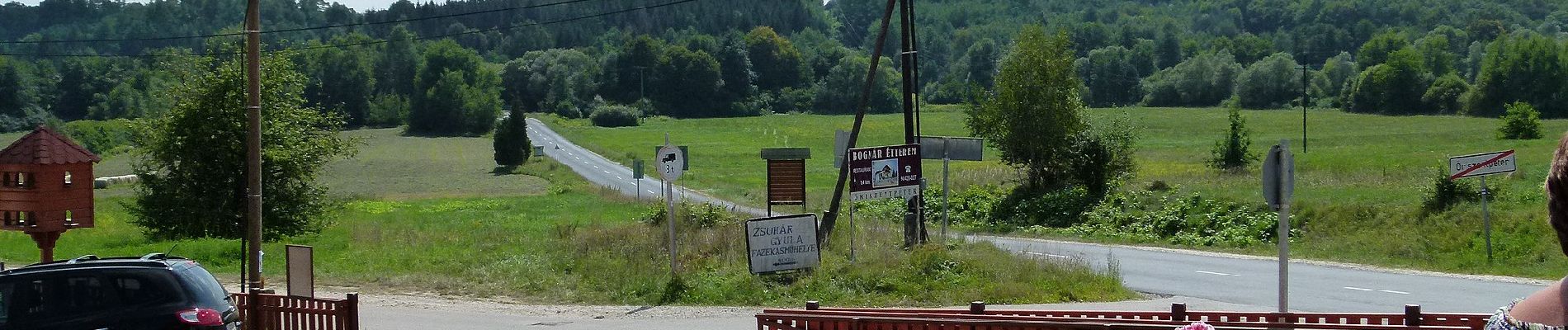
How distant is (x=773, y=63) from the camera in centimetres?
16475

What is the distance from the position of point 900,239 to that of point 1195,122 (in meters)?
87.4

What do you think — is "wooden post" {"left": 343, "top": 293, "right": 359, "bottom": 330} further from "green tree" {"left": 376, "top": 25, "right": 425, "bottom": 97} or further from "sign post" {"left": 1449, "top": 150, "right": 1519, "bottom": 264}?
"green tree" {"left": 376, "top": 25, "right": 425, "bottom": 97}

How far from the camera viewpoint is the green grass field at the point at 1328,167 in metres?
27.8

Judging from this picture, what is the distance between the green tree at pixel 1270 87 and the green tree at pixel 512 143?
7676cm

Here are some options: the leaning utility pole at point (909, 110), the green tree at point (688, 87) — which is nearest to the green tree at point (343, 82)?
the green tree at point (688, 87)

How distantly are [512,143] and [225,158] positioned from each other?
5539 centimetres

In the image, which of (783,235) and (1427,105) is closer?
(783,235)

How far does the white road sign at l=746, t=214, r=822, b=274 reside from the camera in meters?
21.3

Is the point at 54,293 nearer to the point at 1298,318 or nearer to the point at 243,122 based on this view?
the point at 1298,318

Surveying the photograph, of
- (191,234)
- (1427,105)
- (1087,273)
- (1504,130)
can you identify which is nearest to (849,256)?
(1087,273)

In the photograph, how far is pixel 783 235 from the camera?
21.5m

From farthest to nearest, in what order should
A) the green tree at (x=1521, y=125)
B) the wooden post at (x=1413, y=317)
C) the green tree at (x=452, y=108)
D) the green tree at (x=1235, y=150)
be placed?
the green tree at (x=452, y=108)
the green tree at (x=1521, y=125)
the green tree at (x=1235, y=150)
the wooden post at (x=1413, y=317)

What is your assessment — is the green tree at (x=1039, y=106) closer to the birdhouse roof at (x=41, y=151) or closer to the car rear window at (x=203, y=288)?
the birdhouse roof at (x=41, y=151)

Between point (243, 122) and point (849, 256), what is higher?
point (243, 122)
